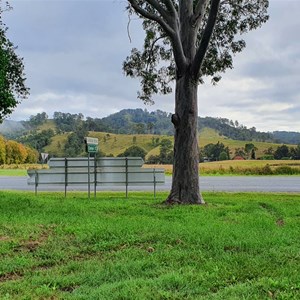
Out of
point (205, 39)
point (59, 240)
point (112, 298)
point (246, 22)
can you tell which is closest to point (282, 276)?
point (112, 298)

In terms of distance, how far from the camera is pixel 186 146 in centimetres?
1259

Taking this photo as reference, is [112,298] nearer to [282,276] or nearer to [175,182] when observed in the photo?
[282,276]

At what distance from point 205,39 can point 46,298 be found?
8738 mm

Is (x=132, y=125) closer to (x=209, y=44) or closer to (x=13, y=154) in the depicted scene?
(x=13, y=154)

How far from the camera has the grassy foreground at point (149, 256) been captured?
4.16 meters

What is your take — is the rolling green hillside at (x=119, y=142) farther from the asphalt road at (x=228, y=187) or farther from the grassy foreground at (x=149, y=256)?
the grassy foreground at (x=149, y=256)

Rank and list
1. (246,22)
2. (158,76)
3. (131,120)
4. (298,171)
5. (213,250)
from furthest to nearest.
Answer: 1. (131,120)
2. (298,171)
3. (158,76)
4. (246,22)
5. (213,250)

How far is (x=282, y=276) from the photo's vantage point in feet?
14.8

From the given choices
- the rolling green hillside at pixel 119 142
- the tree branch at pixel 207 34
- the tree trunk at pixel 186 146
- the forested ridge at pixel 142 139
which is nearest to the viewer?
the tree branch at pixel 207 34

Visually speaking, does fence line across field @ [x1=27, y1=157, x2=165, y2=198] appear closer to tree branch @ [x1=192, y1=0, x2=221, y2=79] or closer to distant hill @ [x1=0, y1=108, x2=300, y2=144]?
tree branch @ [x1=192, y1=0, x2=221, y2=79]

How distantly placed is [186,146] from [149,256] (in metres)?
7.22

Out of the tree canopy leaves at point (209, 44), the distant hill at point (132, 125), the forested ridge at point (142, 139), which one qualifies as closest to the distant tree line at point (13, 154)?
the forested ridge at point (142, 139)

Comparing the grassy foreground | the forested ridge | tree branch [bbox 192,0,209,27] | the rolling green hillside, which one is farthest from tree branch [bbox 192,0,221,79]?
the rolling green hillside

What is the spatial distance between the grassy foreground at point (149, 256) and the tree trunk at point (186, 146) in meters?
2.62
